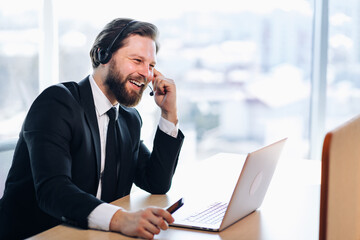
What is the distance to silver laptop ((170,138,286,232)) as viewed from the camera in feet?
3.94

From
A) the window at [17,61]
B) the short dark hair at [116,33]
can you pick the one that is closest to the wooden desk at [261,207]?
the short dark hair at [116,33]

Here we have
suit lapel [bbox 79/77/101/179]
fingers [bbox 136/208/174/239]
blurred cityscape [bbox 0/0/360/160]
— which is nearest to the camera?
fingers [bbox 136/208/174/239]

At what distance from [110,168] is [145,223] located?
1.67 ft

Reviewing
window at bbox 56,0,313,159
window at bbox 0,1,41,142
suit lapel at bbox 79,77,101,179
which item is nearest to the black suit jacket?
suit lapel at bbox 79,77,101,179

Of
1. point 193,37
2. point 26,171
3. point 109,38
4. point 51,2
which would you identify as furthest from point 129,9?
point 26,171

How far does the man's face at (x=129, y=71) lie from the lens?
1.74m

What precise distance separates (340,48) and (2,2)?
2.38 m

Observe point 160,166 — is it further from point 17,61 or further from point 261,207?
point 17,61

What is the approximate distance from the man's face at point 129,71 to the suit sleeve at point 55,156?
0.22 meters

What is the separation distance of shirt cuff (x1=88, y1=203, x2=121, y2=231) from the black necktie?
0.39m

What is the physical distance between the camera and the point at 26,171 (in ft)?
5.17

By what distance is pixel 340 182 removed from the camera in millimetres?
1018

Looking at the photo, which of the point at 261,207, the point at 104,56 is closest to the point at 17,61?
the point at 104,56

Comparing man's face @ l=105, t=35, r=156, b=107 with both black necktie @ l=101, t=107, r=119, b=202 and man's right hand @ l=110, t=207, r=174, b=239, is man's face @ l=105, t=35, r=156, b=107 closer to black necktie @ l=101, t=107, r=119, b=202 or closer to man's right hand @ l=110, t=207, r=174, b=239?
black necktie @ l=101, t=107, r=119, b=202
